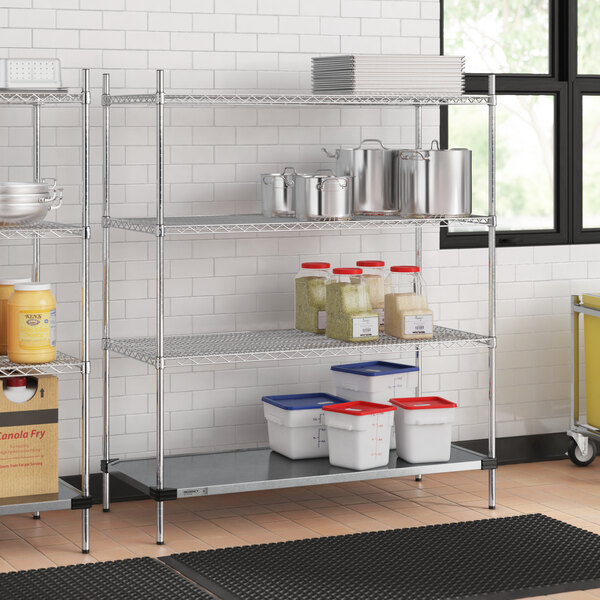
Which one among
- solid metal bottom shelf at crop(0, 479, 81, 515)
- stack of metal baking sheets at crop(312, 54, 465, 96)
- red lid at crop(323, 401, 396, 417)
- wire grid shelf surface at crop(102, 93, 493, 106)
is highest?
stack of metal baking sheets at crop(312, 54, 465, 96)

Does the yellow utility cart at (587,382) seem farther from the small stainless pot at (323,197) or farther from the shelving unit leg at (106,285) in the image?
the shelving unit leg at (106,285)

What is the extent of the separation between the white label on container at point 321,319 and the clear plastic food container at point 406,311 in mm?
266

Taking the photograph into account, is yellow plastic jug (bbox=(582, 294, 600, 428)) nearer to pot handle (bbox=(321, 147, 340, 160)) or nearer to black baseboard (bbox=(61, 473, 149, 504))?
pot handle (bbox=(321, 147, 340, 160))

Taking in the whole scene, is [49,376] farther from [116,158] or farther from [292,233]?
[292,233]

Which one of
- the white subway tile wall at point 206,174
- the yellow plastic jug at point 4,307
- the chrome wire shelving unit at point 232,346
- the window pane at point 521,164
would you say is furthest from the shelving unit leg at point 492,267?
the yellow plastic jug at point 4,307

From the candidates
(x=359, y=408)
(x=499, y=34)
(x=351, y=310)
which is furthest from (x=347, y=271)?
(x=499, y=34)

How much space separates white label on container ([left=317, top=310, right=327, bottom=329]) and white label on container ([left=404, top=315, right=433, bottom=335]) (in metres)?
0.36

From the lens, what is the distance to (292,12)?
544 centimetres

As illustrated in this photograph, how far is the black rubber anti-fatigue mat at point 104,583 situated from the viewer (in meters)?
4.04

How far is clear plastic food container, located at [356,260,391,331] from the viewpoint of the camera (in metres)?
5.29

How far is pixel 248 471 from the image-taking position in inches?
197

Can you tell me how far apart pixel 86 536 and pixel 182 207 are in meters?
1.51

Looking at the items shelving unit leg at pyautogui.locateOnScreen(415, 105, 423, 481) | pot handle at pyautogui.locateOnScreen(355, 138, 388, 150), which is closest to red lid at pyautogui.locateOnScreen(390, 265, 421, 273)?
shelving unit leg at pyautogui.locateOnScreen(415, 105, 423, 481)

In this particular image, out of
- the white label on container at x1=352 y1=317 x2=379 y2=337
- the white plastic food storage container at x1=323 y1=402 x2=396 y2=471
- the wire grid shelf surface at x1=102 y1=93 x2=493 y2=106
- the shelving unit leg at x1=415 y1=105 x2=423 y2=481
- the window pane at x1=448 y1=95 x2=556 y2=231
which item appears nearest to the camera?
the wire grid shelf surface at x1=102 y1=93 x2=493 y2=106
